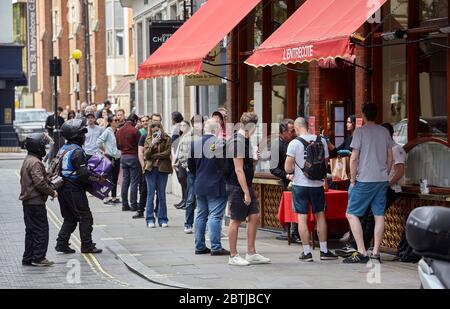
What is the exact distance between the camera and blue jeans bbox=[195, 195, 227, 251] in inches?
531

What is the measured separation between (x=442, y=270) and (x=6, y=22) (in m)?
44.3

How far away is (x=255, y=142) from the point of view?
16.9m

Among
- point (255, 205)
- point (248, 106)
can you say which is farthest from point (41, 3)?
point (255, 205)

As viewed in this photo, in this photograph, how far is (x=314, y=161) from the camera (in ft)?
41.5

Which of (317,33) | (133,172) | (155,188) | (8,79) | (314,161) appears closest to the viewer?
(317,33)

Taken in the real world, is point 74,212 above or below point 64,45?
below

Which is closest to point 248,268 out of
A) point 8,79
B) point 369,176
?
point 369,176

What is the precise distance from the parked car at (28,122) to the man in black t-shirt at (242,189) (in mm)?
35233

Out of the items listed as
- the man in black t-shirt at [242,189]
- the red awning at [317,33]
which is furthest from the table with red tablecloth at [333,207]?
the red awning at [317,33]

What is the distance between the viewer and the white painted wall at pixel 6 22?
4853 cm

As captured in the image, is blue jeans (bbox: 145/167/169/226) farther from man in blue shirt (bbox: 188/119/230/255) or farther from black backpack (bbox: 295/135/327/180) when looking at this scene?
black backpack (bbox: 295/135/327/180)

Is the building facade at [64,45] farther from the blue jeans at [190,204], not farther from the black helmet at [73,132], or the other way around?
the black helmet at [73,132]

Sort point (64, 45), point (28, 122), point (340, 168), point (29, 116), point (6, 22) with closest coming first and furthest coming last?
point (340, 168) → point (6, 22) → point (28, 122) → point (29, 116) → point (64, 45)

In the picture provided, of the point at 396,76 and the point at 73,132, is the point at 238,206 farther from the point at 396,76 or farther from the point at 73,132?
the point at 396,76
